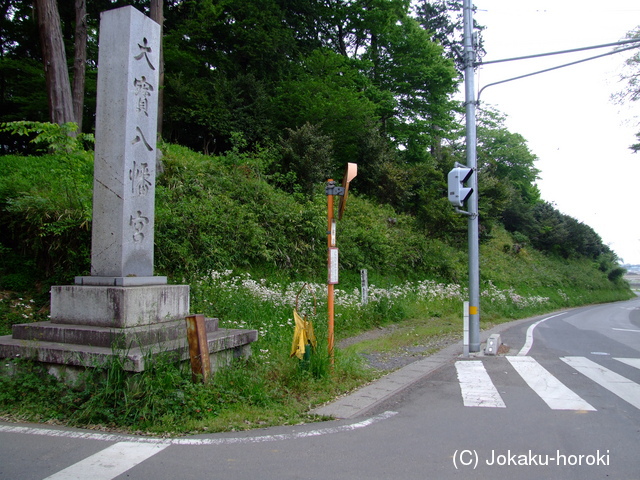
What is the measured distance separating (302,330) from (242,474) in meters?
2.80

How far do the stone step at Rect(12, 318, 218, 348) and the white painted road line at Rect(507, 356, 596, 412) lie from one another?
4.91 m

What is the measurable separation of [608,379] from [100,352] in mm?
7407

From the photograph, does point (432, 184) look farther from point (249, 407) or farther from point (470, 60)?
point (249, 407)

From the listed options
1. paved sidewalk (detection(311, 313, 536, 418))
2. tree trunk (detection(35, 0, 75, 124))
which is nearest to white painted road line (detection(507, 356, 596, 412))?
paved sidewalk (detection(311, 313, 536, 418))

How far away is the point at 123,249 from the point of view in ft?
19.9

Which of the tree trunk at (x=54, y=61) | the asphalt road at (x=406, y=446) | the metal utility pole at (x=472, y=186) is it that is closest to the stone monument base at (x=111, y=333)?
the asphalt road at (x=406, y=446)

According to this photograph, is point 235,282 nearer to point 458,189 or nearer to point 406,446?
point 458,189

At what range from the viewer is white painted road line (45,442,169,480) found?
371 centimetres

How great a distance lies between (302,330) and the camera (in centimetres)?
646

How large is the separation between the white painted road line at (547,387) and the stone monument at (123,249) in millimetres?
4202

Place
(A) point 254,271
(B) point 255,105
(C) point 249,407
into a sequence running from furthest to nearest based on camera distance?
(B) point 255,105
(A) point 254,271
(C) point 249,407

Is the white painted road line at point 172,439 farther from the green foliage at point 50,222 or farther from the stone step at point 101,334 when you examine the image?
the green foliage at point 50,222

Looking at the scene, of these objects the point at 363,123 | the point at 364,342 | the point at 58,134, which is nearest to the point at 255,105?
the point at 363,123

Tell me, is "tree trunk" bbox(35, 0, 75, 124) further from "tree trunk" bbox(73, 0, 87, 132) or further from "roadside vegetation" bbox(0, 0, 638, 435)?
"tree trunk" bbox(73, 0, 87, 132)
